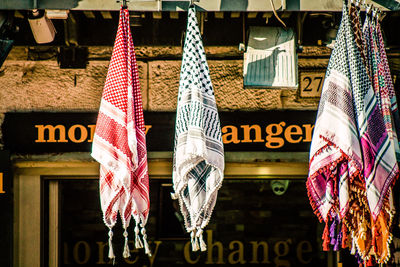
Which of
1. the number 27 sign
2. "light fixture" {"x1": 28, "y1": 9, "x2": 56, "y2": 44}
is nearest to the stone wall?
the number 27 sign

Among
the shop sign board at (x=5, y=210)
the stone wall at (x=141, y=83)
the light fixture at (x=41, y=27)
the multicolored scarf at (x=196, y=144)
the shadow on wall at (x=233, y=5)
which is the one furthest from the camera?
the stone wall at (x=141, y=83)

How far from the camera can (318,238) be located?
18.3 ft

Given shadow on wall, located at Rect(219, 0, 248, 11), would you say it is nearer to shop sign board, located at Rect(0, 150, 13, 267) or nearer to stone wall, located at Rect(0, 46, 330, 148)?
stone wall, located at Rect(0, 46, 330, 148)

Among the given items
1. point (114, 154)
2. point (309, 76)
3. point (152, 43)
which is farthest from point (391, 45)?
point (114, 154)

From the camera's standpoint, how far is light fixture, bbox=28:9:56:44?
12.8 ft

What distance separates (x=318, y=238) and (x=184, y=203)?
2.70 metres

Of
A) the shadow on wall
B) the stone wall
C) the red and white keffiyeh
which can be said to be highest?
the shadow on wall

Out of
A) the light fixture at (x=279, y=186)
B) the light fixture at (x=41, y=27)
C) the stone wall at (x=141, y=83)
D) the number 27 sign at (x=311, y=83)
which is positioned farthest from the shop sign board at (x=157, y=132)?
the light fixture at (x=279, y=186)

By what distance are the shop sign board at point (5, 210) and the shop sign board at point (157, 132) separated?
6.8 inches

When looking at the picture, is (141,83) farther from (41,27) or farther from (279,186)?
(279,186)

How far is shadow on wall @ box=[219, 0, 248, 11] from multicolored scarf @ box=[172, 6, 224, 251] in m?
0.35

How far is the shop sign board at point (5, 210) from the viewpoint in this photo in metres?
4.50

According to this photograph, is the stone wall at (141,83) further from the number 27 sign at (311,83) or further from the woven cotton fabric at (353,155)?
the woven cotton fabric at (353,155)

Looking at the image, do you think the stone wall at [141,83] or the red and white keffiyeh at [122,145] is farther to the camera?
the stone wall at [141,83]
